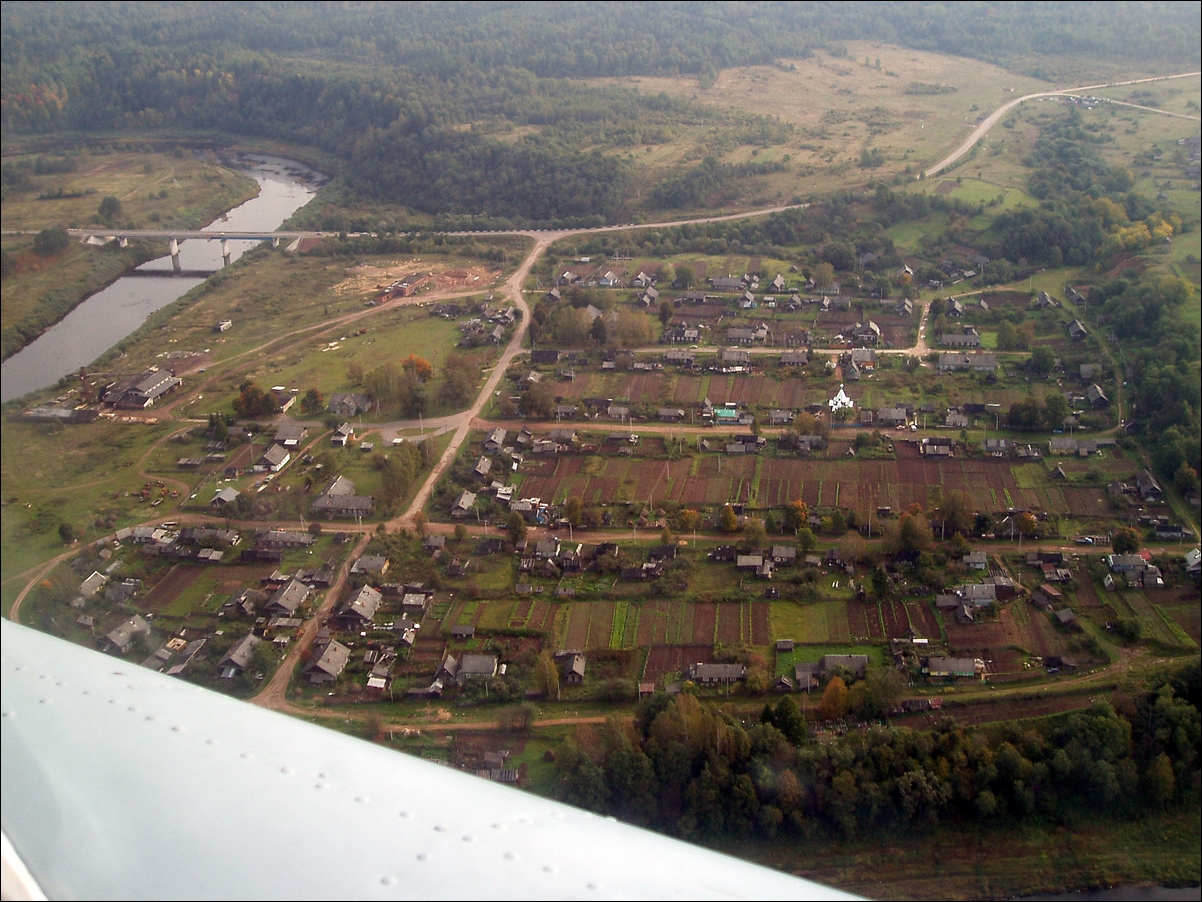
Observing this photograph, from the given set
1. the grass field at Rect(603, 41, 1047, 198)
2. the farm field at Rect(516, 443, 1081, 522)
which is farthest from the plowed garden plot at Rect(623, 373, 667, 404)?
the grass field at Rect(603, 41, 1047, 198)

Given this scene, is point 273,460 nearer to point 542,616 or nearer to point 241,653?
point 241,653

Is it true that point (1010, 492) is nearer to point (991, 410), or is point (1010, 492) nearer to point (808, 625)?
point (991, 410)

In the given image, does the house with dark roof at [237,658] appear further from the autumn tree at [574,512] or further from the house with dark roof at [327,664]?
the autumn tree at [574,512]

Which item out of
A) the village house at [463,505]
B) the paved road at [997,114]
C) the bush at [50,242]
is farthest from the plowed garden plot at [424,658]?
the paved road at [997,114]

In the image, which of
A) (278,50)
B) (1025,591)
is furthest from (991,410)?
(278,50)

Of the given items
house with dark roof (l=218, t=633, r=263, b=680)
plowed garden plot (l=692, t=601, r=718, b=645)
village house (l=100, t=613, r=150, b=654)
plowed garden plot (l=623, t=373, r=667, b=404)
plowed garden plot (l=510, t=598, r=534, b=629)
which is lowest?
plowed garden plot (l=623, t=373, r=667, b=404)

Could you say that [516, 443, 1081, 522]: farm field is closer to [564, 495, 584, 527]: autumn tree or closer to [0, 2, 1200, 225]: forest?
[564, 495, 584, 527]: autumn tree
